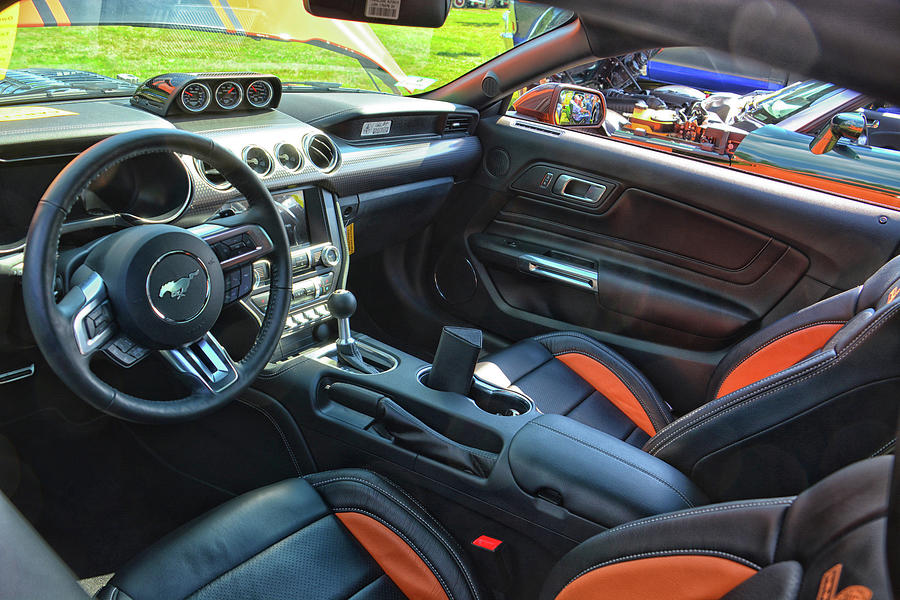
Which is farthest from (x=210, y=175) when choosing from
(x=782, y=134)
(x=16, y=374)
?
(x=782, y=134)

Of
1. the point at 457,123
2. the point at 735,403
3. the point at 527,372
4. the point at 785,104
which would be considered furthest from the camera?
the point at 785,104

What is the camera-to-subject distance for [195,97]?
1.92 meters

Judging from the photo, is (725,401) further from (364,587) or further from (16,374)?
(16,374)

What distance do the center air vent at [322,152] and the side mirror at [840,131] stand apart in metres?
1.70

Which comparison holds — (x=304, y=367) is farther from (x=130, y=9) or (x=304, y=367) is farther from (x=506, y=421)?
(x=130, y=9)

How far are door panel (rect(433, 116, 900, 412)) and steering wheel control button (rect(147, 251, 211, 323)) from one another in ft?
5.16

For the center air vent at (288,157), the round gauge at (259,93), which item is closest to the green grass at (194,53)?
the round gauge at (259,93)

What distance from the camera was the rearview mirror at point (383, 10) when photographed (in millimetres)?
769

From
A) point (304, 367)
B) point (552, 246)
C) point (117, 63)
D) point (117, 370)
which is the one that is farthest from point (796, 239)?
point (117, 63)

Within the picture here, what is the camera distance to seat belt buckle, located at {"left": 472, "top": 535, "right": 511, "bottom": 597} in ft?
4.64

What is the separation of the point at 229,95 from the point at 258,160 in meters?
0.23

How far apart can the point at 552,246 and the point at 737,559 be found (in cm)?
195

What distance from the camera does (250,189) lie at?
145 cm

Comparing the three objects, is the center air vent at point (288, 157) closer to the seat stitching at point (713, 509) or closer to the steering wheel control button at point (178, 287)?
the steering wheel control button at point (178, 287)
